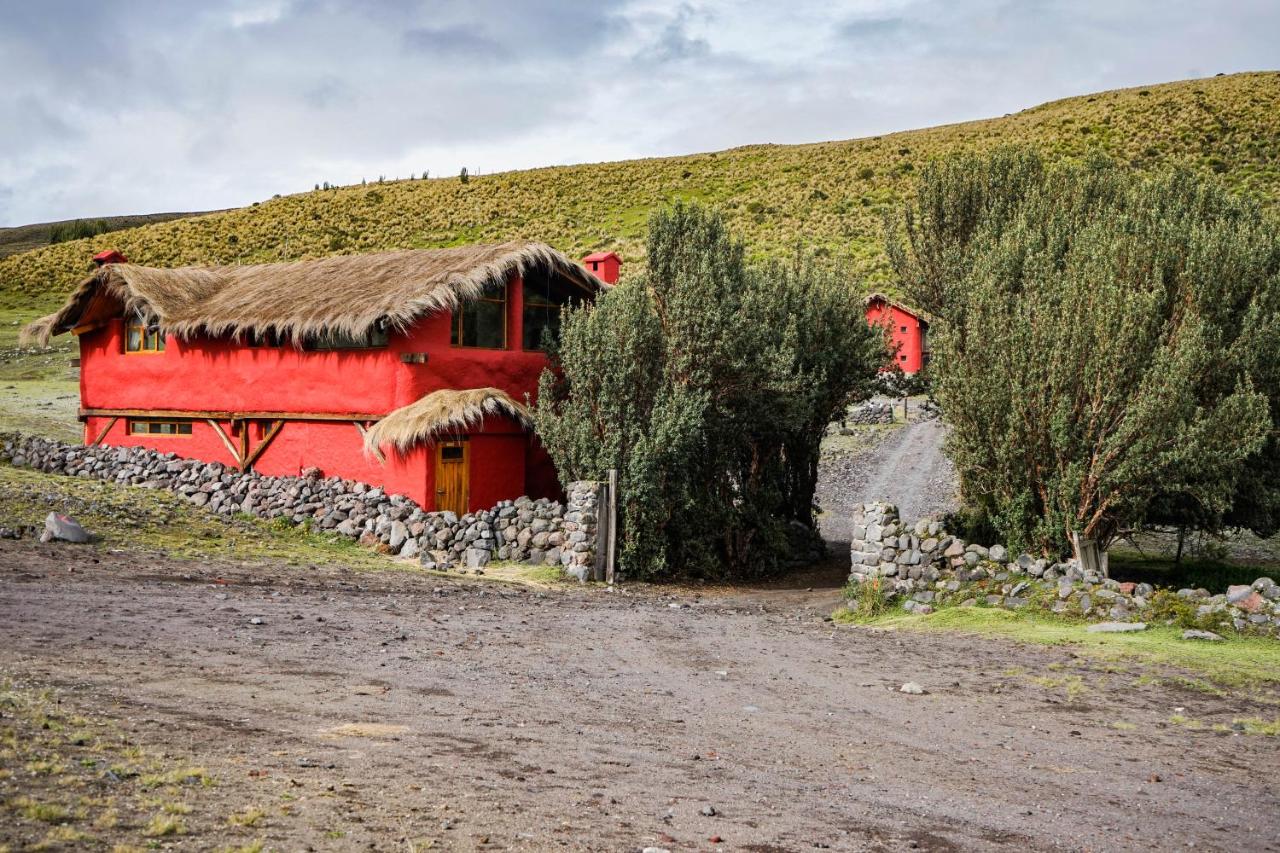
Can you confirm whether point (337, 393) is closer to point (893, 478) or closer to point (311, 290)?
point (311, 290)

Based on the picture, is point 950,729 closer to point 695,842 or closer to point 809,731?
point 809,731

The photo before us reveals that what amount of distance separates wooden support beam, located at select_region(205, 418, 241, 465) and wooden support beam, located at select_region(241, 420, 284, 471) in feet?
0.88

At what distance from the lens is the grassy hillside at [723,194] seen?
6575 cm

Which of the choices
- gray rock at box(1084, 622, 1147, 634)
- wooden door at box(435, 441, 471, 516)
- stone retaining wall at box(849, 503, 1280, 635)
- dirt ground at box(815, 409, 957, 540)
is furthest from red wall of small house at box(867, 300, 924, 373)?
gray rock at box(1084, 622, 1147, 634)

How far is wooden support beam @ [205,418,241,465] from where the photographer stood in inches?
1013

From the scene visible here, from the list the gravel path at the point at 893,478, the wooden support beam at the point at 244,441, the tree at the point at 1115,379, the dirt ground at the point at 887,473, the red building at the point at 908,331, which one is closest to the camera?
the tree at the point at 1115,379

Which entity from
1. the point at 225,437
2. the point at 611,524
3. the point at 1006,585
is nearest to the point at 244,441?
the point at 225,437

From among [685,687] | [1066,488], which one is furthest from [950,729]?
[1066,488]

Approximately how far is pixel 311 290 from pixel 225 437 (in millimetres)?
4097

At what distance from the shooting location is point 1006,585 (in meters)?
16.5

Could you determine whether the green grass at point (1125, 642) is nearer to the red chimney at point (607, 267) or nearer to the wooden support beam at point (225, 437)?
the red chimney at point (607, 267)

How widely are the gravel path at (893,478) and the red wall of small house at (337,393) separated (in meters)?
9.05

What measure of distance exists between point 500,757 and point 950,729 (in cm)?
436

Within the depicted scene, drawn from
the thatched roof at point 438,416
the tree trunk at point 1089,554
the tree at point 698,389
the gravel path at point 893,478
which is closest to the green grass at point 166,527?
the thatched roof at point 438,416
